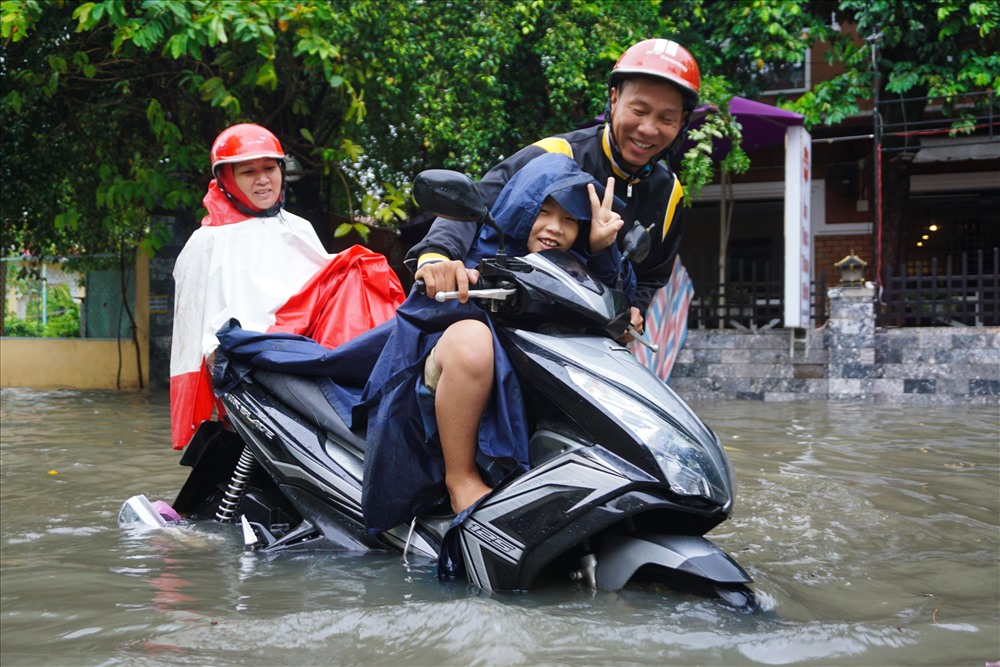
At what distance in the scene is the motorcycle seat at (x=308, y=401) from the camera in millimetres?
3061

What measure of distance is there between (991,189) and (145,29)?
12.6 meters

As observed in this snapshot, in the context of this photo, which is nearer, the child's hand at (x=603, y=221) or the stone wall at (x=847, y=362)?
the child's hand at (x=603, y=221)

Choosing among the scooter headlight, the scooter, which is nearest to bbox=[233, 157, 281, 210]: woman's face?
the scooter

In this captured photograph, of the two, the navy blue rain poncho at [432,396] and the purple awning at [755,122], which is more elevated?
the purple awning at [755,122]

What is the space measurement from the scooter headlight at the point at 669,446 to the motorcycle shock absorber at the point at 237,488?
1654 millimetres

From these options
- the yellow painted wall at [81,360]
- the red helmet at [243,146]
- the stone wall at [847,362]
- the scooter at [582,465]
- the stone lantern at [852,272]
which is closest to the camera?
the scooter at [582,465]

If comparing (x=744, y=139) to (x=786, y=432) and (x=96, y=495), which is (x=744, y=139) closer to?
(x=786, y=432)

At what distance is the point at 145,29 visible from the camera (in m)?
7.36

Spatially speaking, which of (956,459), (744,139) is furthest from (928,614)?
(744,139)

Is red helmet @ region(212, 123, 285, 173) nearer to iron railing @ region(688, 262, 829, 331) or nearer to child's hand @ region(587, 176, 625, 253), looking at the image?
child's hand @ region(587, 176, 625, 253)

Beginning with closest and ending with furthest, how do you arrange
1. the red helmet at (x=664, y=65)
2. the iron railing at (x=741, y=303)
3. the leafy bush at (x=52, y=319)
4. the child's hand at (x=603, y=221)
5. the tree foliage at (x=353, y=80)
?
the child's hand at (x=603, y=221)
the red helmet at (x=664, y=65)
the tree foliage at (x=353, y=80)
the iron railing at (x=741, y=303)
the leafy bush at (x=52, y=319)

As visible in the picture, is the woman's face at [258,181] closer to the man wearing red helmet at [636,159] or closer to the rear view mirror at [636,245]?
the man wearing red helmet at [636,159]

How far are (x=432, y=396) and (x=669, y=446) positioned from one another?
0.70 m

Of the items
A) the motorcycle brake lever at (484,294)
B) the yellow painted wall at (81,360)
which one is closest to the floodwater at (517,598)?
the motorcycle brake lever at (484,294)
